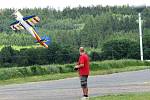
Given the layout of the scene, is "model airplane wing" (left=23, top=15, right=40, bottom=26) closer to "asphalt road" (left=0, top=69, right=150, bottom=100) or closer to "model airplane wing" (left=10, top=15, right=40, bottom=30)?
"model airplane wing" (left=10, top=15, right=40, bottom=30)

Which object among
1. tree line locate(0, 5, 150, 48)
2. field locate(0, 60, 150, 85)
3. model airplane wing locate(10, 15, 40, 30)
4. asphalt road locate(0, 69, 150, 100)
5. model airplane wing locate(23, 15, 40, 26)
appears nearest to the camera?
asphalt road locate(0, 69, 150, 100)

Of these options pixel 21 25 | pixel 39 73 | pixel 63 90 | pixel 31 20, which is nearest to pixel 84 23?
pixel 31 20

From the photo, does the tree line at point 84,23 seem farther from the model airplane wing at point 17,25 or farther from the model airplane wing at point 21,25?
the model airplane wing at point 17,25

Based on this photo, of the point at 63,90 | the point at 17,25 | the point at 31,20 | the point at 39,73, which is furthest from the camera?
the point at 31,20

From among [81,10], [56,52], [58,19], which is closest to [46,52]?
[56,52]

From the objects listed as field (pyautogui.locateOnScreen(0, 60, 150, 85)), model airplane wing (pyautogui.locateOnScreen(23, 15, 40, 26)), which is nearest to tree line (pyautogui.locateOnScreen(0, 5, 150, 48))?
model airplane wing (pyautogui.locateOnScreen(23, 15, 40, 26))

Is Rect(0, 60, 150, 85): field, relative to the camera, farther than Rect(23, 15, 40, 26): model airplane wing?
No

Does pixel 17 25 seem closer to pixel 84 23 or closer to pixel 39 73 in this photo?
pixel 39 73

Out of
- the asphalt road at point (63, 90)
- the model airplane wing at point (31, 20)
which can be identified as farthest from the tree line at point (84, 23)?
the asphalt road at point (63, 90)

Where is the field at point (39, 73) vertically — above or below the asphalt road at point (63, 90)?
below

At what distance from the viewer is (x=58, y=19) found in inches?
3115

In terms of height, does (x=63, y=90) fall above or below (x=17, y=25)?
below

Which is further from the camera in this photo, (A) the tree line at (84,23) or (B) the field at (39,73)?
(A) the tree line at (84,23)

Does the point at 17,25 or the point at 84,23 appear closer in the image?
the point at 17,25
